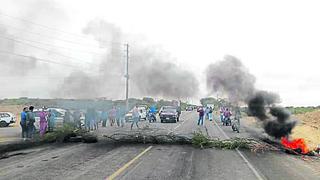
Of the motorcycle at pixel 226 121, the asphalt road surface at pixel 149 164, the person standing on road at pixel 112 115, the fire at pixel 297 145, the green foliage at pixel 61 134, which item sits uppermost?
the person standing on road at pixel 112 115

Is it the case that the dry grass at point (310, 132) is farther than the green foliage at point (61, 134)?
Yes

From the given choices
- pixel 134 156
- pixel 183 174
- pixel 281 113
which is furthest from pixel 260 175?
pixel 281 113

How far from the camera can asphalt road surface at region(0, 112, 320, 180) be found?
31.6 ft

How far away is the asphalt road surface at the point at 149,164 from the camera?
31.6 feet

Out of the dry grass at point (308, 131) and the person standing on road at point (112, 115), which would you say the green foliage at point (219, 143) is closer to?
the dry grass at point (308, 131)

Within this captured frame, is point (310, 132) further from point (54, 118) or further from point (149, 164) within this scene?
point (149, 164)

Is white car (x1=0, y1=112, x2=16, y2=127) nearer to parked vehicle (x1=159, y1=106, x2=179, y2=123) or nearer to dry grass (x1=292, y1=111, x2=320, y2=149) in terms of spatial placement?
parked vehicle (x1=159, y1=106, x2=179, y2=123)

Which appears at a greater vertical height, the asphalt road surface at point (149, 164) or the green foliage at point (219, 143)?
the green foliage at point (219, 143)

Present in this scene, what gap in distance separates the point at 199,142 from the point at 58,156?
6.12 metres

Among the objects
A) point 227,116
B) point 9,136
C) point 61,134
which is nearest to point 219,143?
point 61,134

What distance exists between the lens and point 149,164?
37.6 ft

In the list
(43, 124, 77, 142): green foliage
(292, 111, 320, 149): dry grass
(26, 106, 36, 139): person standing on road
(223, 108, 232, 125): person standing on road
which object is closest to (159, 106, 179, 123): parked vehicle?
(223, 108, 232, 125): person standing on road

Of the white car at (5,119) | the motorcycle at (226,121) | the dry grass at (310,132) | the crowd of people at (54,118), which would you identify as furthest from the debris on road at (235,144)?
the white car at (5,119)

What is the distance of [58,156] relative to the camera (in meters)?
13.2
